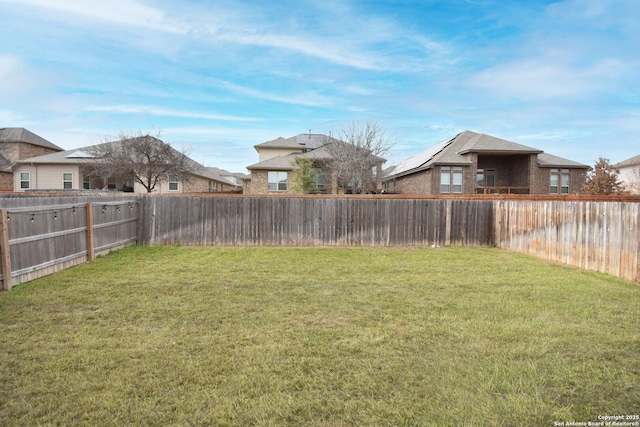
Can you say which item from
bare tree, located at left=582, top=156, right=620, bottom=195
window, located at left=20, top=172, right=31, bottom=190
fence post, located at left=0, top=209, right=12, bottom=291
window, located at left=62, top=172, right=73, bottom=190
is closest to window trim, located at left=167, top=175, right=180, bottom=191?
window, located at left=62, top=172, right=73, bottom=190

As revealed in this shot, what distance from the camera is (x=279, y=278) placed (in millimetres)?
7426

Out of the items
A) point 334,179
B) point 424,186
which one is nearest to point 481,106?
point 424,186

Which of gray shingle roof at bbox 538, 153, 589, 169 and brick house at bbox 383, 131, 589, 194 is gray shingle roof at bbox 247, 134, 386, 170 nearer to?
brick house at bbox 383, 131, 589, 194

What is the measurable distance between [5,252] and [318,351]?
6.08 meters

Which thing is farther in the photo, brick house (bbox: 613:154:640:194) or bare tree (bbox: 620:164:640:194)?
brick house (bbox: 613:154:640:194)

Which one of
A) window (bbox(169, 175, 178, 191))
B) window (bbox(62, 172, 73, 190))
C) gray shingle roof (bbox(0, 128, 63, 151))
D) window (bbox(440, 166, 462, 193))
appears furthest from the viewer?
gray shingle roof (bbox(0, 128, 63, 151))

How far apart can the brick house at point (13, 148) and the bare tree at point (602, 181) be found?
1909 inches

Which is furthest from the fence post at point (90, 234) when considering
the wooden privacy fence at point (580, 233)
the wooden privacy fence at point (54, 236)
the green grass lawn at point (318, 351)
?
the wooden privacy fence at point (580, 233)

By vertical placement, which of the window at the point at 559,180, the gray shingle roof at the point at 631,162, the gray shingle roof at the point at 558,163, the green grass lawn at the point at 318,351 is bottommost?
the green grass lawn at the point at 318,351

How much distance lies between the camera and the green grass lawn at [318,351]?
2.78 m

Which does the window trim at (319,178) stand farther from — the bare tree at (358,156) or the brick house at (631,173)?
the brick house at (631,173)

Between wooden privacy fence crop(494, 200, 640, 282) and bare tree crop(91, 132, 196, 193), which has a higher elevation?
bare tree crop(91, 132, 196, 193)

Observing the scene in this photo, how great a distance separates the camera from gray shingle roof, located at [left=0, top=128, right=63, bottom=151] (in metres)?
34.8

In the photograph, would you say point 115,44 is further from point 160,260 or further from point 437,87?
point 437,87
